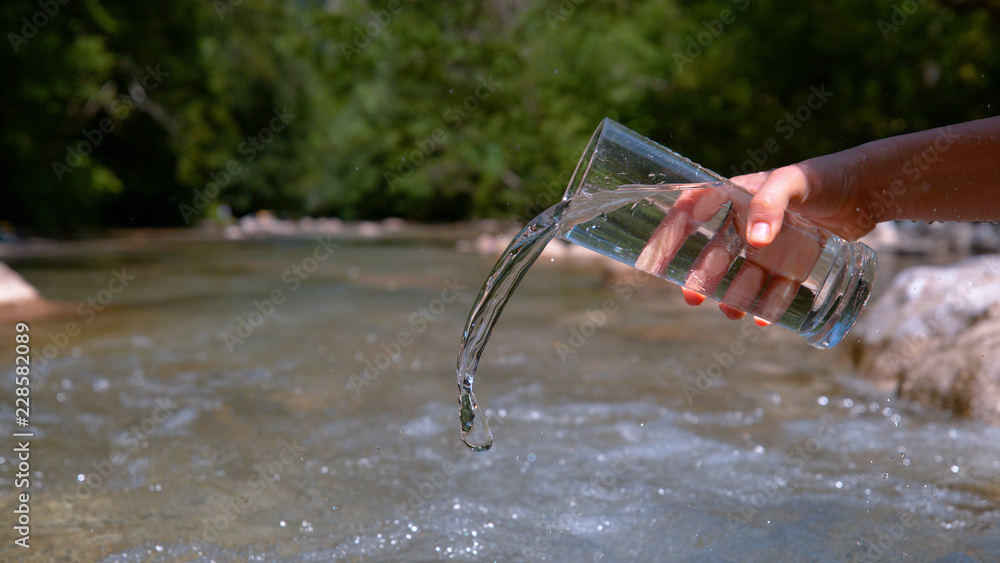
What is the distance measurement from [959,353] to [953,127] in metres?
2.19

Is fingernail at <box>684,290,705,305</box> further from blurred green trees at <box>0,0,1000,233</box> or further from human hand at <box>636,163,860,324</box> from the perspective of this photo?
blurred green trees at <box>0,0,1000,233</box>

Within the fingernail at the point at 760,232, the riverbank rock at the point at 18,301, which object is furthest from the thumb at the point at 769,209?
the riverbank rock at the point at 18,301

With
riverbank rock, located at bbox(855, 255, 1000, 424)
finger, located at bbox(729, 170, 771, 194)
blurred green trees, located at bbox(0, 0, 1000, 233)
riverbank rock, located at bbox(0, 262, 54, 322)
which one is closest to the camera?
finger, located at bbox(729, 170, 771, 194)

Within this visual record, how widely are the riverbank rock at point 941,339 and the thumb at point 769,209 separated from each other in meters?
2.17

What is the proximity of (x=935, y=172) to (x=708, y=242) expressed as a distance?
18.4 inches

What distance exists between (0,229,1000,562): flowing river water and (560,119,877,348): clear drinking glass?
66 cm

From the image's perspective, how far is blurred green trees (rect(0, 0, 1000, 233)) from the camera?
12570 millimetres

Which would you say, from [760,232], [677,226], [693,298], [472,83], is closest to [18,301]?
[693,298]

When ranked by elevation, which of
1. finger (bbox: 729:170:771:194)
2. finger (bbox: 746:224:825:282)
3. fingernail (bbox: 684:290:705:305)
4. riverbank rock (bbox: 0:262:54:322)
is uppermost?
finger (bbox: 729:170:771:194)

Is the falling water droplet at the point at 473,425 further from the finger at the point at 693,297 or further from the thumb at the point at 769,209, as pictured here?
the thumb at the point at 769,209

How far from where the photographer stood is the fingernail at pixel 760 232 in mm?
1264

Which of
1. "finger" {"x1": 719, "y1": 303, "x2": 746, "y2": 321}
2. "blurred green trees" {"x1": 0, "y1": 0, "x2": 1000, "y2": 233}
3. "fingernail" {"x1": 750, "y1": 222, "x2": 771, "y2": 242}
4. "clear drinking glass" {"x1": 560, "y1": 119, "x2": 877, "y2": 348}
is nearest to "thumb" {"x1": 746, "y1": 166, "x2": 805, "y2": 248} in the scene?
"fingernail" {"x1": 750, "y1": 222, "x2": 771, "y2": 242}

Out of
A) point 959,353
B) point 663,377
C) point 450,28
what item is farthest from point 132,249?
point 959,353

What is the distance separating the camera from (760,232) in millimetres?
1267
